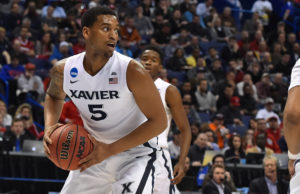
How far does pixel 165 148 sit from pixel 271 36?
13.0m

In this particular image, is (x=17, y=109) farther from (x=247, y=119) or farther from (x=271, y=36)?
(x=271, y=36)

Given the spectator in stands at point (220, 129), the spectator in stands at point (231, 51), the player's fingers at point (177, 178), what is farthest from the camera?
the spectator in stands at point (231, 51)

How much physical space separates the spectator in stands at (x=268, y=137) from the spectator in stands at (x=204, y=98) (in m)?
1.52

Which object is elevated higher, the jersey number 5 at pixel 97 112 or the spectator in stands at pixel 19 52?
the jersey number 5 at pixel 97 112

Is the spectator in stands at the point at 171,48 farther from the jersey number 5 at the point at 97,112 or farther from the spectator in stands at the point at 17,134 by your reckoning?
the jersey number 5 at the point at 97,112

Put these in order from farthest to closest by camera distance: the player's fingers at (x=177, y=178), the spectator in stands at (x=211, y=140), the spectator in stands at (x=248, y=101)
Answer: the spectator in stands at (x=248, y=101) → the spectator in stands at (x=211, y=140) → the player's fingers at (x=177, y=178)

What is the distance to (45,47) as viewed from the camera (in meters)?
13.0

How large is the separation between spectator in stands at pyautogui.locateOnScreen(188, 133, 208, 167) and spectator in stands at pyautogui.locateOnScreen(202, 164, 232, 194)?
1271mm

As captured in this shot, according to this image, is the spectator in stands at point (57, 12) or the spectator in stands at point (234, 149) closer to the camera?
the spectator in stands at point (234, 149)

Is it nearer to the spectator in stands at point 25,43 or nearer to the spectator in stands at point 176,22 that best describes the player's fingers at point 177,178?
the spectator in stands at point 25,43

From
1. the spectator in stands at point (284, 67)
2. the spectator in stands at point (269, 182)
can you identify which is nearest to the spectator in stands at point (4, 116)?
the spectator in stands at point (269, 182)

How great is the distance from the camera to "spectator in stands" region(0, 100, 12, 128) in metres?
9.80

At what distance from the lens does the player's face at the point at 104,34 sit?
3.87m

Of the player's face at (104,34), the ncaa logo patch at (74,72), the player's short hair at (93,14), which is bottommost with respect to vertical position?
the ncaa logo patch at (74,72)
